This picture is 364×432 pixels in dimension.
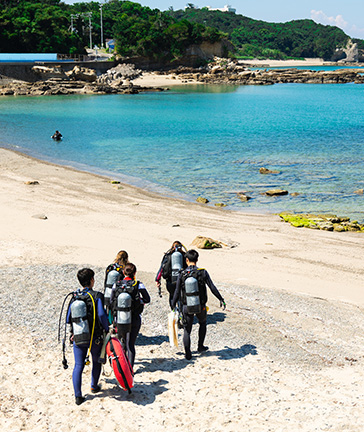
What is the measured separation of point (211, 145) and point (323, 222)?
2132 centimetres

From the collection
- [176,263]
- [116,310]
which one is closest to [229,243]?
[176,263]

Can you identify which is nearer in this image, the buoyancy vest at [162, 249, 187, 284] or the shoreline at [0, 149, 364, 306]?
the buoyancy vest at [162, 249, 187, 284]

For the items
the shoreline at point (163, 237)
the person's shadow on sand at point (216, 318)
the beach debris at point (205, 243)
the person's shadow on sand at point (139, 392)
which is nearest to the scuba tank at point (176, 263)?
the person's shadow on sand at point (216, 318)

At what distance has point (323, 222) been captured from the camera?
794 inches

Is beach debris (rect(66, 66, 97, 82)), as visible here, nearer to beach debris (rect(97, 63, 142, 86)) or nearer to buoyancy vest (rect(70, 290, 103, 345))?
beach debris (rect(97, 63, 142, 86))

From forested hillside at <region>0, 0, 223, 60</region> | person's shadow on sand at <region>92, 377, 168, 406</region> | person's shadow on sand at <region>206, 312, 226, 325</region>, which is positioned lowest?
person's shadow on sand at <region>206, 312, 226, 325</region>

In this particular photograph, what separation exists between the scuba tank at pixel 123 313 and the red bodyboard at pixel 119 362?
0.26 metres

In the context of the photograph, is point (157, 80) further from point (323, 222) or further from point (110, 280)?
point (110, 280)

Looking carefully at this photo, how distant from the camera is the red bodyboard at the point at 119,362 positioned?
6957 millimetres

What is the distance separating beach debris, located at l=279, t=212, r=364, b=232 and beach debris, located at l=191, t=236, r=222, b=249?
5144 mm

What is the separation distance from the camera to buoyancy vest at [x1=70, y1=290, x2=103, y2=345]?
22.2 feet

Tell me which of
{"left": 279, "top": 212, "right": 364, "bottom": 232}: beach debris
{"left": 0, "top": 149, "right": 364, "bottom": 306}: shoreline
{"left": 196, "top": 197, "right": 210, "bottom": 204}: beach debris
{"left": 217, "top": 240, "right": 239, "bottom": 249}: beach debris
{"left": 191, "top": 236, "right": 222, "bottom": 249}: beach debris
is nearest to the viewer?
{"left": 0, "top": 149, "right": 364, "bottom": 306}: shoreline

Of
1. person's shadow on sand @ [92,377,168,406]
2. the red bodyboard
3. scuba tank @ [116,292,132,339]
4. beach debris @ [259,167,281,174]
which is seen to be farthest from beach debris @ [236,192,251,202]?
the red bodyboard

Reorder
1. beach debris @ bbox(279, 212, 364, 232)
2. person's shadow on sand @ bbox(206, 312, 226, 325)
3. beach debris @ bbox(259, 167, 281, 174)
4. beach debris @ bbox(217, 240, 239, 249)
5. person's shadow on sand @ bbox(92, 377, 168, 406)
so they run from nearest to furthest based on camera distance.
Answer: person's shadow on sand @ bbox(92, 377, 168, 406), person's shadow on sand @ bbox(206, 312, 226, 325), beach debris @ bbox(217, 240, 239, 249), beach debris @ bbox(279, 212, 364, 232), beach debris @ bbox(259, 167, 281, 174)
